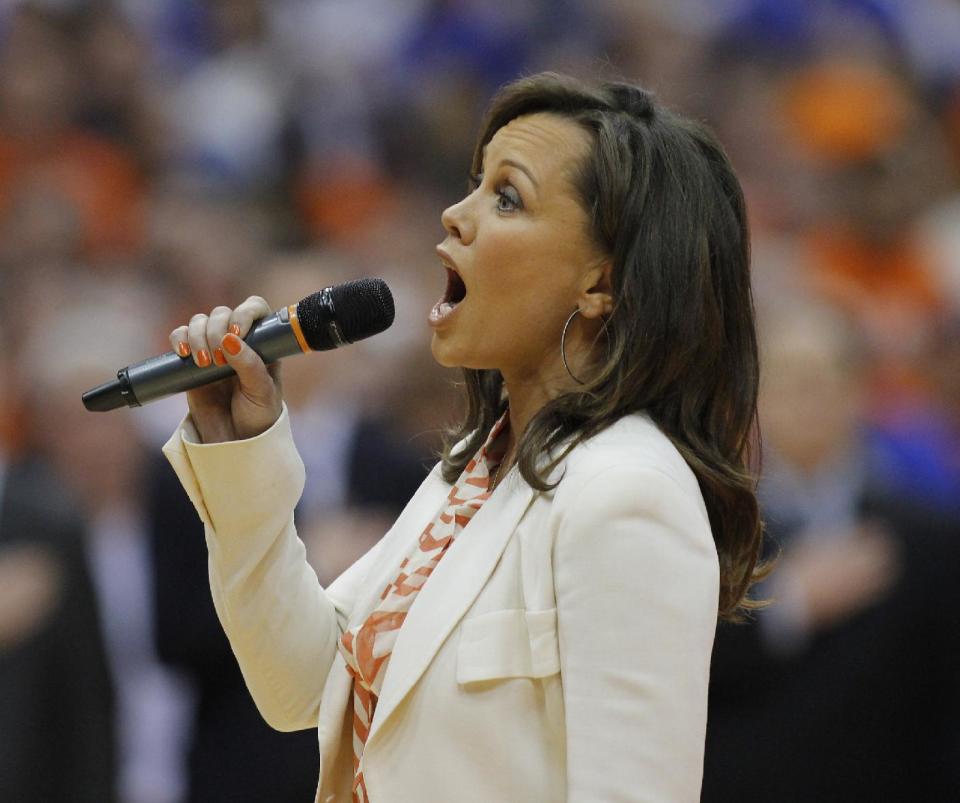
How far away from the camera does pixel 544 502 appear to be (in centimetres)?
181

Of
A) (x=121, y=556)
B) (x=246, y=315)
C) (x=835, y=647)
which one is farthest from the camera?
(x=121, y=556)

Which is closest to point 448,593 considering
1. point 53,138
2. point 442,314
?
point 442,314

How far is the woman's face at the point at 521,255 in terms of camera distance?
6.23ft

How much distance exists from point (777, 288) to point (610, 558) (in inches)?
139

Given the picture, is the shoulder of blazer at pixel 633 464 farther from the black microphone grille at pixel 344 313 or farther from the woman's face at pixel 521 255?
the black microphone grille at pixel 344 313

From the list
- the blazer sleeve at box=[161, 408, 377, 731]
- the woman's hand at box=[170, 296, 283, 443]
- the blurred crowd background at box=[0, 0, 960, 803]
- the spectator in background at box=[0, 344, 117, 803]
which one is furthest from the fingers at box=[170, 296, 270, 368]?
the spectator in background at box=[0, 344, 117, 803]

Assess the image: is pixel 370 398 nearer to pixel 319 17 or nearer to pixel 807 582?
pixel 807 582

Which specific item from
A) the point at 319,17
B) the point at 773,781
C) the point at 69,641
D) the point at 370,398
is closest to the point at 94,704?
the point at 69,641

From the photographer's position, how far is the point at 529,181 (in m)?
1.91

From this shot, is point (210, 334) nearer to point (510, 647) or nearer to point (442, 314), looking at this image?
point (442, 314)

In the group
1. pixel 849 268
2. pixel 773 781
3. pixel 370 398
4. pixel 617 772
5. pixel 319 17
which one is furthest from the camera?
pixel 319 17

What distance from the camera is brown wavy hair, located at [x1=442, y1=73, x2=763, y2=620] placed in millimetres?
1834

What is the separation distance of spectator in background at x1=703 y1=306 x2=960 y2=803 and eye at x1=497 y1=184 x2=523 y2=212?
5.45 feet

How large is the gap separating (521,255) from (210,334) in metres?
0.38
